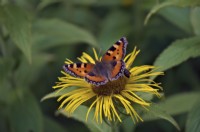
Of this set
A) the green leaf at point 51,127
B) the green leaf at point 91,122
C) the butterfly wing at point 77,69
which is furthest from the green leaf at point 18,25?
the green leaf at point 51,127

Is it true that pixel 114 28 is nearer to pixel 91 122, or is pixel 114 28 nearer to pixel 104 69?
pixel 91 122

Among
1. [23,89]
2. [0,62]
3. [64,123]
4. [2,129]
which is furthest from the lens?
[64,123]

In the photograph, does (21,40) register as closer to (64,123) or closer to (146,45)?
(146,45)

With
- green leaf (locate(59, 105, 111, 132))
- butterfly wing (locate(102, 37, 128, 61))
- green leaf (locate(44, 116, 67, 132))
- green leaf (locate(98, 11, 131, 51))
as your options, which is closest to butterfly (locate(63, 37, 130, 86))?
butterfly wing (locate(102, 37, 128, 61))

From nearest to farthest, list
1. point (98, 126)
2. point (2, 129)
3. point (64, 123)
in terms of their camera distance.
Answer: point (98, 126)
point (2, 129)
point (64, 123)

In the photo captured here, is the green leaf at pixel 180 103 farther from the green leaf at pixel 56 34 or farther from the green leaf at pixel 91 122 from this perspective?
the green leaf at pixel 91 122

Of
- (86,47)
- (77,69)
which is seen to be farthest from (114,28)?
(77,69)

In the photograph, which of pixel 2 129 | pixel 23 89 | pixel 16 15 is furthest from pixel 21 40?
pixel 2 129
